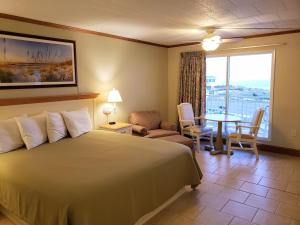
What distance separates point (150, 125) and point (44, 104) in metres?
2.19

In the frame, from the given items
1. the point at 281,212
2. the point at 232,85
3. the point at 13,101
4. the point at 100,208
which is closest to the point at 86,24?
the point at 13,101

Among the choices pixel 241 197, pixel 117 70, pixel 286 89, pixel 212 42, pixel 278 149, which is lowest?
pixel 241 197

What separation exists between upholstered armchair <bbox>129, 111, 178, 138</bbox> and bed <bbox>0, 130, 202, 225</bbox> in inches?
53.7

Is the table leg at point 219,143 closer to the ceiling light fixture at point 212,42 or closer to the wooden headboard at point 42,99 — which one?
the ceiling light fixture at point 212,42

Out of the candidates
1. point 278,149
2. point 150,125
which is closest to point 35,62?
point 150,125

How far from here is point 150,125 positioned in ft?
16.4

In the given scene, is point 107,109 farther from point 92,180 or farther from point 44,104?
point 92,180

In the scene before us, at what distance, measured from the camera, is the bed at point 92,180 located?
178cm

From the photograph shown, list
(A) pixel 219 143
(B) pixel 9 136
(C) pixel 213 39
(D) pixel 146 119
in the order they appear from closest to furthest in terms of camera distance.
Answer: (B) pixel 9 136, (C) pixel 213 39, (A) pixel 219 143, (D) pixel 146 119

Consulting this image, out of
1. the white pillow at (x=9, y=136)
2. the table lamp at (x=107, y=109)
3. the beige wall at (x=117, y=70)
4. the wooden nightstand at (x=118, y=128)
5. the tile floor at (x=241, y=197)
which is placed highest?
the beige wall at (x=117, y=70)

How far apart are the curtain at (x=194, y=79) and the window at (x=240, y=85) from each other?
194 mm

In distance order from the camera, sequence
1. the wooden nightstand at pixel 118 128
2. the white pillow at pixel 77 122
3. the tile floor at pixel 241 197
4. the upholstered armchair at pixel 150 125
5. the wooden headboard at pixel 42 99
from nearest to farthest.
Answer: the tile floor at pixel 241 197, the wooden headboard at pixel 42 99, the white pillow at pixel 77 122, the wooden nightstand at pixel 118 128, the upholstered armchair at pixel 150 125

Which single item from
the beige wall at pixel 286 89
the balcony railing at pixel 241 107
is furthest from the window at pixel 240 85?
the beige wall at pixel 286 89

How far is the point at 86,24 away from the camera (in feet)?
12.2
